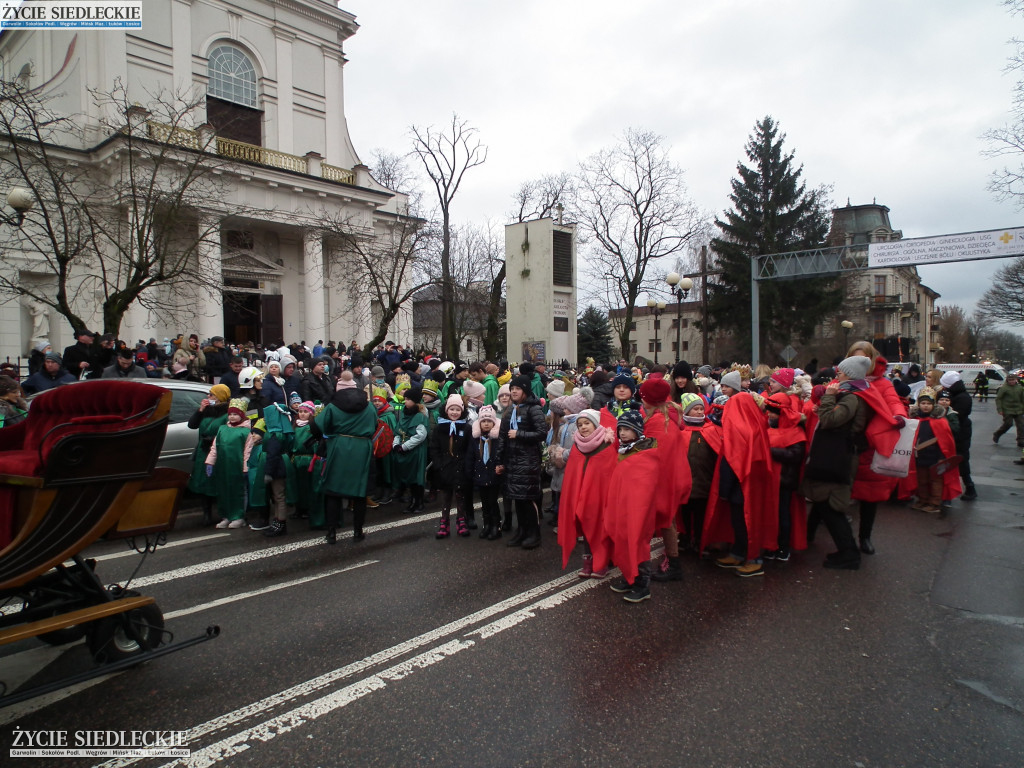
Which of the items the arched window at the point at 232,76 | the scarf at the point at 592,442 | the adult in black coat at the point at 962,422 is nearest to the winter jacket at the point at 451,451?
the scarf at the point at 592,442

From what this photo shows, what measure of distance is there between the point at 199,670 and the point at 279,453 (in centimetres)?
340

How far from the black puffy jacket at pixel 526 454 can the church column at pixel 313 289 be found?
927 inches

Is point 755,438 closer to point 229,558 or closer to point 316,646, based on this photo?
point 316,646

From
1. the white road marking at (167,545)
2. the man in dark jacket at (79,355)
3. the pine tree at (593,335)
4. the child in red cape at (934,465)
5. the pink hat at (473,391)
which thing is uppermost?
the pine tree at (593,335)

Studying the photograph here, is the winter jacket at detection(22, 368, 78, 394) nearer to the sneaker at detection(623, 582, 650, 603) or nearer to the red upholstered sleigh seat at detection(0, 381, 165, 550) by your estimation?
the red upholstered sleigh seat at detection(0, 381, 165, 550)

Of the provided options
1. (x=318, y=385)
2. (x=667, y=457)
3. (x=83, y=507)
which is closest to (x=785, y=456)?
(x=667, y=457)

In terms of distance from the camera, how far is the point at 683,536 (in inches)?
246

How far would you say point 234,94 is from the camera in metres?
27.8

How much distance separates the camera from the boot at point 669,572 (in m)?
5.25

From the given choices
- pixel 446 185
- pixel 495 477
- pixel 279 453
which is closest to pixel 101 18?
pixel 446 185

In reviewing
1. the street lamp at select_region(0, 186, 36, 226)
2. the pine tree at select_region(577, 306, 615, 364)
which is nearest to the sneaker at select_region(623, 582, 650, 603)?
the street lamp at select_region(0, 186, 36, 226)

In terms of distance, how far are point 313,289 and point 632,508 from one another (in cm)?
2597

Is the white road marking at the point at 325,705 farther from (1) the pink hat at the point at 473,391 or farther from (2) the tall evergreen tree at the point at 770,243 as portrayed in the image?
(2) the tall evergreen tree at the point at 770,243

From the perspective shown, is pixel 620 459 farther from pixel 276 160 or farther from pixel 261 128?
pixel 261 128
